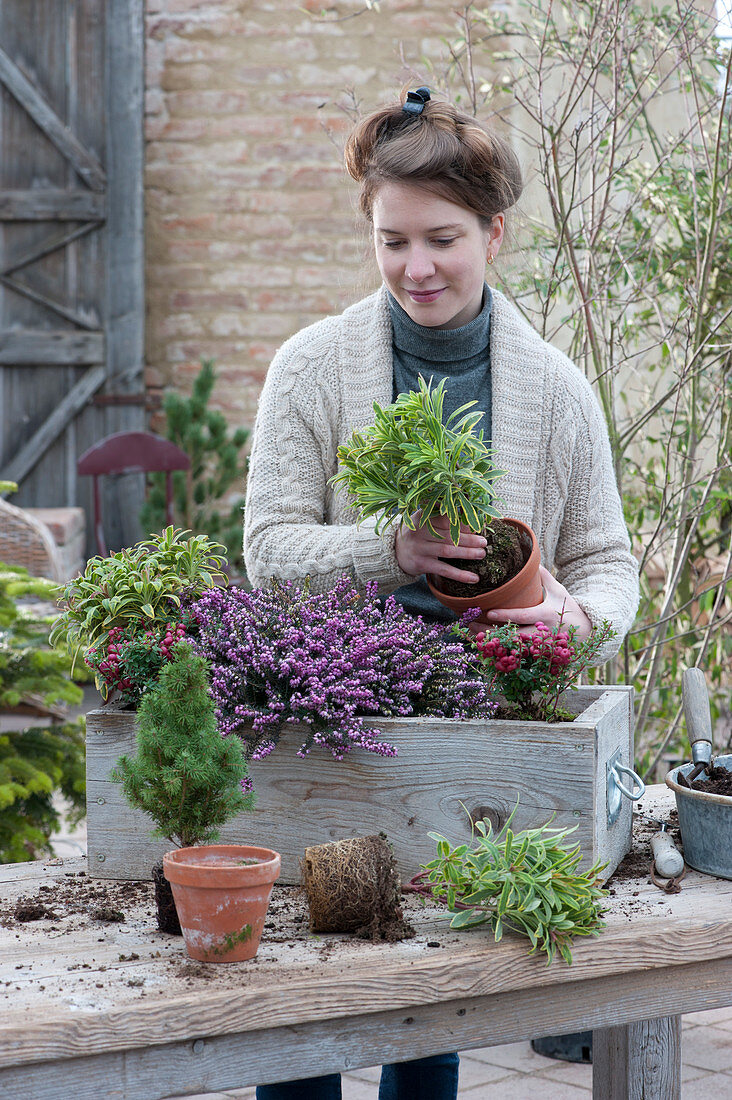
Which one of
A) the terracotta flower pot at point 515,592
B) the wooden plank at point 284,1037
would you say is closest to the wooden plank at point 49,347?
the terracotta flower pot at point 515,592

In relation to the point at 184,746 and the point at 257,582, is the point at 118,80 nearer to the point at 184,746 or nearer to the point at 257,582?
the point at 257,582

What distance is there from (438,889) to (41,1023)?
18.4 inches

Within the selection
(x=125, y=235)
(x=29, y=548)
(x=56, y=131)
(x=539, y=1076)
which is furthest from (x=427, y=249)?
(x=56, y=131)

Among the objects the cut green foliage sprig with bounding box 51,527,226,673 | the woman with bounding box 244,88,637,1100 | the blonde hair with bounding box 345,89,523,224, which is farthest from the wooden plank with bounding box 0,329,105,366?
the cut green foliage sprig with bounding box 51,527,226,673

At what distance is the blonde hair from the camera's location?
177cm

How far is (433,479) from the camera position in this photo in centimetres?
152

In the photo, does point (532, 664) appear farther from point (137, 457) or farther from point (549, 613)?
point (137, 457)

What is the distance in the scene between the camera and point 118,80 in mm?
7137

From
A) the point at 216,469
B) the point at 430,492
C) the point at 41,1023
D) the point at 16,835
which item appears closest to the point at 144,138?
the point at 216,469

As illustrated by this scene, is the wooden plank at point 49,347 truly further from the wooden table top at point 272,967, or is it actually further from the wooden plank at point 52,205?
the wooden table top at point 272,967

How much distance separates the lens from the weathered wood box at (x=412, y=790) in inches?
59.5

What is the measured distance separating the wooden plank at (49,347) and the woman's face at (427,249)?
5.70 meters

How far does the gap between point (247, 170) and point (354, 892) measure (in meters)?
6.53

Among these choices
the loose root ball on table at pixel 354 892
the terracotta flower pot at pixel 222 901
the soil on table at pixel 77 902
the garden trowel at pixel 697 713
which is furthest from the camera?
the garden trowel at pixel 697 713
